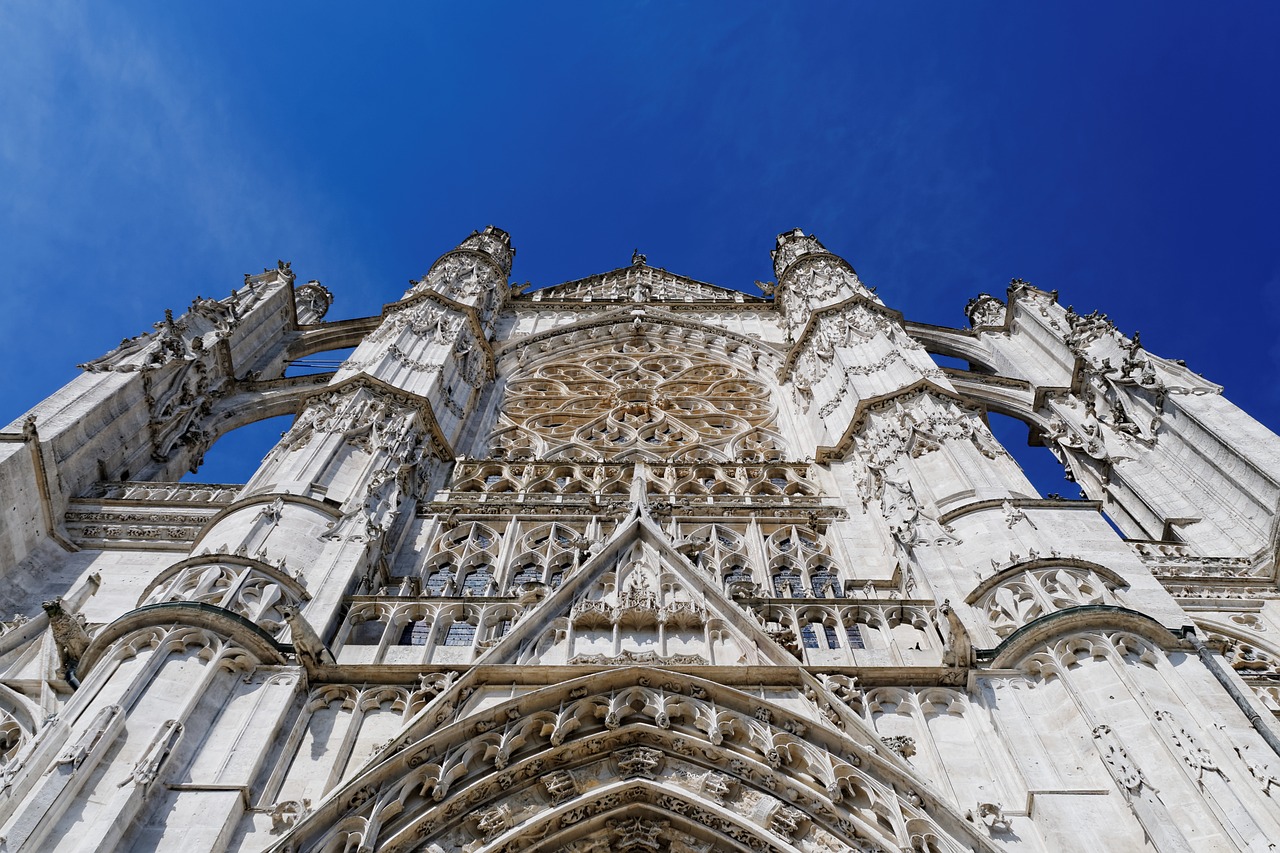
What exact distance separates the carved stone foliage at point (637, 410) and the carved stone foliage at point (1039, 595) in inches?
251

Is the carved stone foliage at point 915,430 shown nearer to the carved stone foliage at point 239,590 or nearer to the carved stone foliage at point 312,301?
the carved stone foliage at point 239,590

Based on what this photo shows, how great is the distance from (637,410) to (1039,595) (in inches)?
380

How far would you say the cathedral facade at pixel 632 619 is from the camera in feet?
22.0

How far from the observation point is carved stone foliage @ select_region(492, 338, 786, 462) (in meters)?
15.3

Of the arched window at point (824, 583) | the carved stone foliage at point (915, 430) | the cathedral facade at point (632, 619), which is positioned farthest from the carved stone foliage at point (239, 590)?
the carved stone foliage at point (915, 430)

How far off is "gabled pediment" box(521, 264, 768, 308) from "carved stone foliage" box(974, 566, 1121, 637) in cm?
1515

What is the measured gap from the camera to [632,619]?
886cm

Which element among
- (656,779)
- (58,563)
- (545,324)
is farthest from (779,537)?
(545,324)

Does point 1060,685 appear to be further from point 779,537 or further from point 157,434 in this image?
point 157,434

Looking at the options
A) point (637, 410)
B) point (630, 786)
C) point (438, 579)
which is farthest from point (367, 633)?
point (637, 410)

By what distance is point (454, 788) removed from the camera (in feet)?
23.6

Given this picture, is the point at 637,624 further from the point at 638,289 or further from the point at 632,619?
the point at 638,289

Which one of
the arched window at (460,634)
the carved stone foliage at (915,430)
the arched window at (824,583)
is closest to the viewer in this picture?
the arched window at (460,634)

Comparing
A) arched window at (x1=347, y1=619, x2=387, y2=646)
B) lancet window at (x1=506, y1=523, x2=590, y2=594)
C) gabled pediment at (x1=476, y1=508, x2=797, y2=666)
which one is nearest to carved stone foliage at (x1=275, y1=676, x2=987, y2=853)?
gabled pediment at (x1=476, y1=508, x2=797, y2=666)
